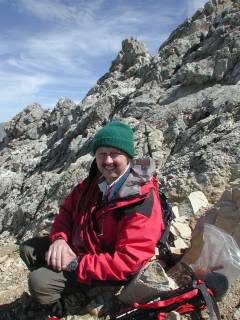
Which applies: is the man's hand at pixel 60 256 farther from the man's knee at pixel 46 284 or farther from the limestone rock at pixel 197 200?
the limestone rock at pixel 197 200

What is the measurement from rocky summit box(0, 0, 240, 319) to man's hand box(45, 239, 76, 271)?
2294 mm

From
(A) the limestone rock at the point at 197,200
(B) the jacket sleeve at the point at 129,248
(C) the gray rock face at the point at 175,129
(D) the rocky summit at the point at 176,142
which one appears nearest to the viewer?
(B) the jacket sleeve at the point at 129,248

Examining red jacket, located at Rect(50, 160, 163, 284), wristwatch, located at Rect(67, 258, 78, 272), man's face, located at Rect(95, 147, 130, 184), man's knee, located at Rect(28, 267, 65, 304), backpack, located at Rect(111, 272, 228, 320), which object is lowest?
backpack, located at Rect(111, 272, 228, 320)

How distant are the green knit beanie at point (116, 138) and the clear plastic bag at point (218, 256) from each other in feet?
5.79

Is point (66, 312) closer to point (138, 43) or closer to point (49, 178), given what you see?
point (49, 178)

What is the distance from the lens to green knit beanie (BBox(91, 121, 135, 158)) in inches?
215

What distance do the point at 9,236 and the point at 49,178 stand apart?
509 centimetres

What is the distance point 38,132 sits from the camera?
63.1 metres

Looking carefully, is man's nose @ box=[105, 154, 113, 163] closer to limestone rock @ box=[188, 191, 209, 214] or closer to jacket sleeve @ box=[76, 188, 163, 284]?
jacket sleeve @ box=[76, 188, 163, 284]

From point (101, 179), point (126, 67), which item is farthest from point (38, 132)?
point (101, 179)

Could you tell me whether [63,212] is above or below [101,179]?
below

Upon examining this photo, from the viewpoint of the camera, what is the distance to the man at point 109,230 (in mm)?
5207

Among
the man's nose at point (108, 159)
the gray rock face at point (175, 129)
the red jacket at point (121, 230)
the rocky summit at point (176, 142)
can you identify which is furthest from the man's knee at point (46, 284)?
the gray rock face at point (175, 129)

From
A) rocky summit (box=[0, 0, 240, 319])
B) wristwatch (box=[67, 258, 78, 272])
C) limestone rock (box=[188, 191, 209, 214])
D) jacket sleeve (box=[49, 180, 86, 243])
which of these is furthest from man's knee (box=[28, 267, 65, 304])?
limestone rock (box=[188, 191, 209, 214])
